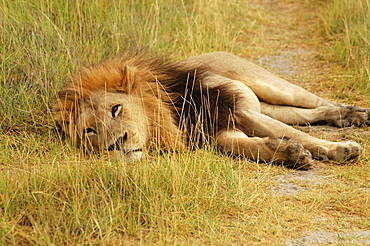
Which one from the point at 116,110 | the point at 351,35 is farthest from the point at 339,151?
the point at 351,35

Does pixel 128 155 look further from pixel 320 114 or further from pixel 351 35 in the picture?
pixel 351 35

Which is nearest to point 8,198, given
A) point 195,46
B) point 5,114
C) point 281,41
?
point 5,114

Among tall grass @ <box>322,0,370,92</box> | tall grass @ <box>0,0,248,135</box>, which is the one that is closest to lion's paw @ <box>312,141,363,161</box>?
tall grass @ <box>322,0,370,92</box>

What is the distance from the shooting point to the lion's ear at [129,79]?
4309mm

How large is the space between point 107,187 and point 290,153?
135cm

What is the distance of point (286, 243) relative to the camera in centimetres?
296

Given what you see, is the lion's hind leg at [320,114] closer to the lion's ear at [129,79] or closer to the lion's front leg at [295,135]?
the lion's front leg at [295,135]

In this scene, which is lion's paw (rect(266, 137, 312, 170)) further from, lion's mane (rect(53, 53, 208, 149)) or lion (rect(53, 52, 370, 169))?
lion's mane (rect(53, 53, 208, 149))

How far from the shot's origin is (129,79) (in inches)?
170

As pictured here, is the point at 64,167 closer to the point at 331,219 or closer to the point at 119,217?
the point at 119,217

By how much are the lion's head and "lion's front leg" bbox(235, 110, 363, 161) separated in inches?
22.1

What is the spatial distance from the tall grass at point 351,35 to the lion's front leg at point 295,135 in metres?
1.80

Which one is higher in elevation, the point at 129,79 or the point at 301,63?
the point at 129,79

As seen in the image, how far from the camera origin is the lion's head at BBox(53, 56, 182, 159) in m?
3.96
